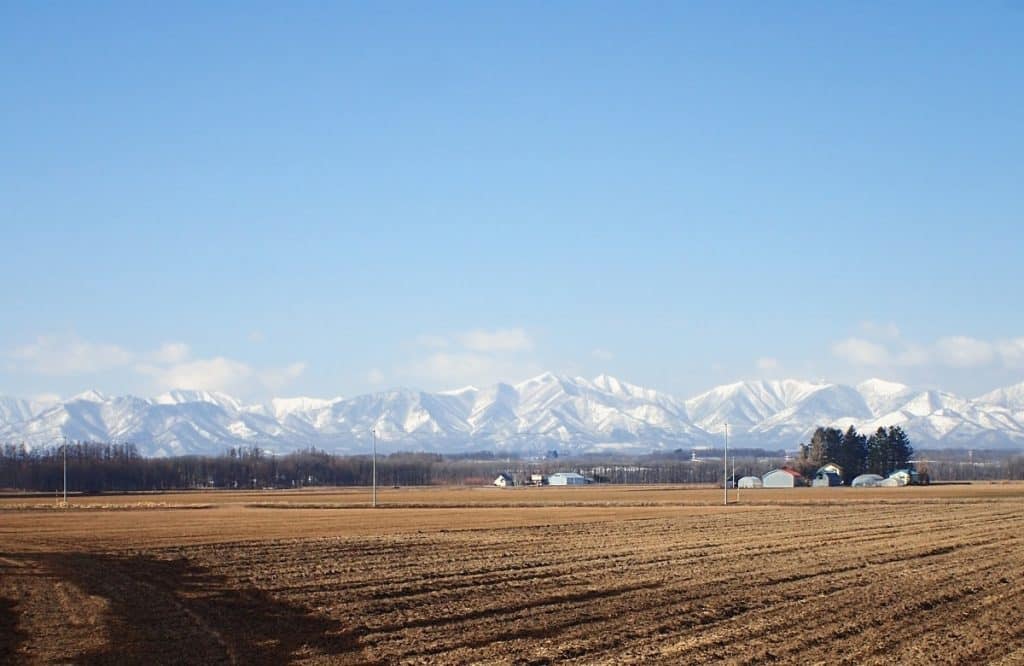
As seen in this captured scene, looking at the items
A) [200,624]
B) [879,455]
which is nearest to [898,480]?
[879,455]

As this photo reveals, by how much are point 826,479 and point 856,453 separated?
34.2 feet

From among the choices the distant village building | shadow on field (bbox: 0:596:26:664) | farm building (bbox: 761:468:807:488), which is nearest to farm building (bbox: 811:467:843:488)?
farm building (bbox: 761:468:807:488)

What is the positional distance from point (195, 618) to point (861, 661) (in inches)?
521

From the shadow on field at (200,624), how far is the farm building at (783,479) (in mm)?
141625

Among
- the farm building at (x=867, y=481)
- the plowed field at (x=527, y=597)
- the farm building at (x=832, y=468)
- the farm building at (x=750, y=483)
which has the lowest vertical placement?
the farm building at (x=750, y=483)

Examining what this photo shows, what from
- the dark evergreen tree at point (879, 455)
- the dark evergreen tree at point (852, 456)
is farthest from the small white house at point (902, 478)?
the dark evergreen tree at point (879, 455)

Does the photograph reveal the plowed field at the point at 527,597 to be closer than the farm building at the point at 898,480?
Yes

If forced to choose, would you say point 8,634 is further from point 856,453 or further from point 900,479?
point 856,453

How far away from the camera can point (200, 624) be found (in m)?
23.6

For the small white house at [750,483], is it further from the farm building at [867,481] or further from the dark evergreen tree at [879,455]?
the dark evergreen tree at [879,455]

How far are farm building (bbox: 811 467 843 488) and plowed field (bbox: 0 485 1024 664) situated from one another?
121074mm

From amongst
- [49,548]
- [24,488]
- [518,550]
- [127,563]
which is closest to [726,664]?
[518,550]

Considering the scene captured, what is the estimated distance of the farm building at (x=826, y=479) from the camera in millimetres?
170125

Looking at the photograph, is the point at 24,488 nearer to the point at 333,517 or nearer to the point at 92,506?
the point at 92,506
